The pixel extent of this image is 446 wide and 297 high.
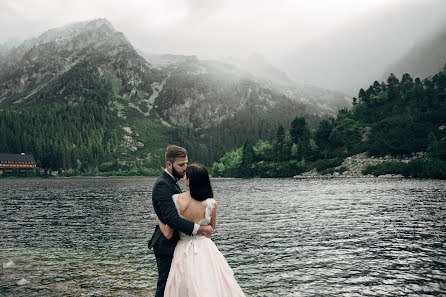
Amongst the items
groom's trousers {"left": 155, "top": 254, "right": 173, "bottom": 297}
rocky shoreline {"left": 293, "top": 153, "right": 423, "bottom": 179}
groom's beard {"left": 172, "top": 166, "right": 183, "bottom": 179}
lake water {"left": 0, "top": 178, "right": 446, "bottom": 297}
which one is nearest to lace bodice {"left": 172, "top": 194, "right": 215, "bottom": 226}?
groom's beard {"left": 172, "top": 166, "right": 183, "bottom": 179}

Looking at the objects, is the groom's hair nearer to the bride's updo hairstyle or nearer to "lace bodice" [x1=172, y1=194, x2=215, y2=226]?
the bride's updo hairstyle

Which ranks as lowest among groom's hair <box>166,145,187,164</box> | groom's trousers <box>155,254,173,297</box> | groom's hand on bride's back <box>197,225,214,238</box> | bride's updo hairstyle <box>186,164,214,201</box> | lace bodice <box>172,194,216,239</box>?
groom's trousers <box>155,254,173,297</box>

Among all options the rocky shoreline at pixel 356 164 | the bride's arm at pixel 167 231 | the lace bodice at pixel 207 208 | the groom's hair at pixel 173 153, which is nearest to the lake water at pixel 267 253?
the bride's arm at pixel 167 231

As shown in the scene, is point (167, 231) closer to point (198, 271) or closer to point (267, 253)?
point (198, 271)

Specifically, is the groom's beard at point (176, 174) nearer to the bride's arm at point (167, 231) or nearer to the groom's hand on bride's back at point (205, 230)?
the bride's arm at point (167, 231)

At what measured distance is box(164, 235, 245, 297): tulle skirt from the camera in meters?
7.20

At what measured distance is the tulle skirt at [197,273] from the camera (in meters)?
7.20

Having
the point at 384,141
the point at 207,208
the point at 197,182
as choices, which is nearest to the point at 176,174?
the point at 197,182

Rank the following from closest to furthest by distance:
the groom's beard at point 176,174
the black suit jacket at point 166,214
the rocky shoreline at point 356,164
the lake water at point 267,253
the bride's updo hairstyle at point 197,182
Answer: the black suit jacket at point 166,214, the bride's updo hairstyle at point 197,182, the groom's beard at point 176,174, the lake water at point 267,253, the rocky shoreline at point 356,164

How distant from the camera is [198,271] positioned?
7.29 m

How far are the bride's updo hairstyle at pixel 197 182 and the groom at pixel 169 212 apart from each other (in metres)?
0.49

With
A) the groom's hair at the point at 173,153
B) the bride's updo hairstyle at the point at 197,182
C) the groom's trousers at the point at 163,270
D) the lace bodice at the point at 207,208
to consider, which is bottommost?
the groom's trousers at the point at 163,270

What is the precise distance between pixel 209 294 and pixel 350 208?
42490 millimetres

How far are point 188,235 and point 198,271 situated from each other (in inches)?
32.0
